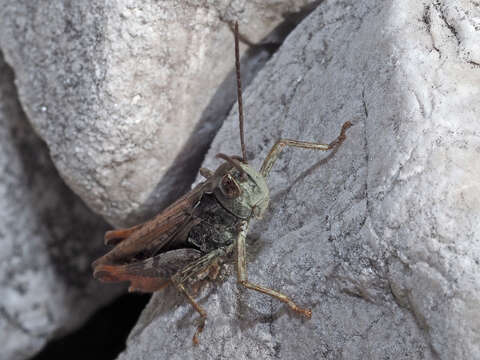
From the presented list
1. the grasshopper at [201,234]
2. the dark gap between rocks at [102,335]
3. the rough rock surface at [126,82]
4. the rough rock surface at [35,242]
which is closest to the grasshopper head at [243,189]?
the grasshopper at [201,234]

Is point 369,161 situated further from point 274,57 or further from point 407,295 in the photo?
point 274,57

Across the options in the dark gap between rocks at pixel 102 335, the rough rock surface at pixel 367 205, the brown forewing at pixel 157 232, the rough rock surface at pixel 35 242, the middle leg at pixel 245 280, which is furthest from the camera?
the dark gap between rocks at pixel 102 335

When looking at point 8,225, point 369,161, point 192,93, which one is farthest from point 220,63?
point 8,225

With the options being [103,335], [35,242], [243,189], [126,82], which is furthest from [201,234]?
[103,335]

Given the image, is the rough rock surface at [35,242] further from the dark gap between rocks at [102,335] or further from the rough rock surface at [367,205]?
the rough rock surface at [367,205]

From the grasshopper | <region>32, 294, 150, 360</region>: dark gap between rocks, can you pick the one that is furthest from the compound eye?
<region>32, 294, 150, 360</region>: dark gap between rocks

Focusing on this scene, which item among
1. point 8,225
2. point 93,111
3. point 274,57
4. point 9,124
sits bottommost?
point 8,225
